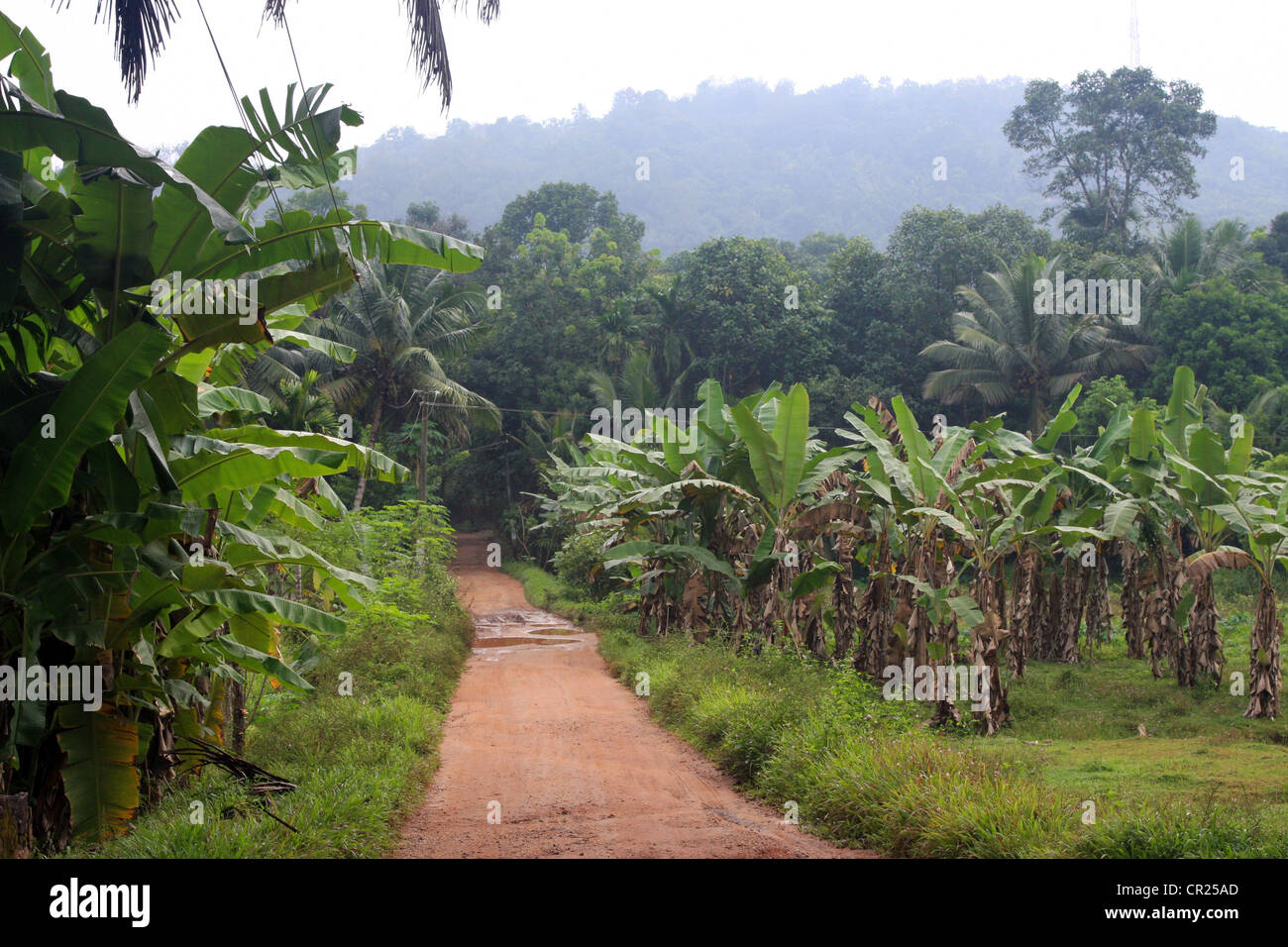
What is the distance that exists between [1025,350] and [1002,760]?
999 inches

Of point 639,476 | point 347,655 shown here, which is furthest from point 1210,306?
point 347,655

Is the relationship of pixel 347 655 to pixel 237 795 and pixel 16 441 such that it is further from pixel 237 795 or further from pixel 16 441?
pixel 16 441

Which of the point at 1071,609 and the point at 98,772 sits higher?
the point at 98,772

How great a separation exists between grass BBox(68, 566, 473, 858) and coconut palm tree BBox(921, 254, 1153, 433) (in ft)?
70.8

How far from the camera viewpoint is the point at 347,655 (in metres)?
12.1

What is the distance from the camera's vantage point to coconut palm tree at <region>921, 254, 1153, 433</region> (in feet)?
95.0

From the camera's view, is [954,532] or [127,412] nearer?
[127,412]

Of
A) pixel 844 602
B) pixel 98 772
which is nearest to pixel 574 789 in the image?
pixel 98 772

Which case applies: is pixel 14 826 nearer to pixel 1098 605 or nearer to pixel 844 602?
pixel 844 602

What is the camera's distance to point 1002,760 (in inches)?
271

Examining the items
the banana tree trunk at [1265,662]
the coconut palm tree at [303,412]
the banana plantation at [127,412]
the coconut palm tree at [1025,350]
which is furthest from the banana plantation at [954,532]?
the coconut palm tree at [1025,350]

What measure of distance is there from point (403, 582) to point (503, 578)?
60.0 ft

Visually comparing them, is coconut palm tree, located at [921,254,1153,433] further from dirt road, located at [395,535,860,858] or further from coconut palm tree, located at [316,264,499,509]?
dirt road, located at [395,535,860,858]

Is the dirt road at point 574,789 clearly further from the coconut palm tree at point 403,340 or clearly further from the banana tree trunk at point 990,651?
the coconut palm tree at point 403,340
